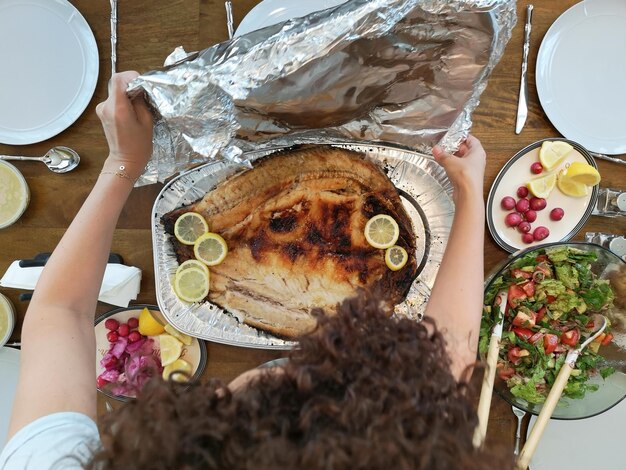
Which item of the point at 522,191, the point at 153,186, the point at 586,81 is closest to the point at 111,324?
the point at 153,186

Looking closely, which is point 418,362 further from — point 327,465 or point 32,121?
point 32,121

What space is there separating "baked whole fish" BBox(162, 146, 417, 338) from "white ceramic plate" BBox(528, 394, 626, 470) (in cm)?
62

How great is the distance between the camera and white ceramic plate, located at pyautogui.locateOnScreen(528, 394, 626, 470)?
1.23 meters

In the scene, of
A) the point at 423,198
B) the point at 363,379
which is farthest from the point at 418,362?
the point at 423,198

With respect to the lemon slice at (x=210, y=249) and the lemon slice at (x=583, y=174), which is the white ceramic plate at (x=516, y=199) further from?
the lemon slice at (x=210, y=249)

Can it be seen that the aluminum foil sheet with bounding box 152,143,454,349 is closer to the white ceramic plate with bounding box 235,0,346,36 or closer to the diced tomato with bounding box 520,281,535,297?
the diced tomato with bounding box 520,281,535,297

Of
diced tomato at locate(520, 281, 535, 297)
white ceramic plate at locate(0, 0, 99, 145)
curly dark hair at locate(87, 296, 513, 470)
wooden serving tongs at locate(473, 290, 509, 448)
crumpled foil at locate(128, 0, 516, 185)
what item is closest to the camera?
curly dark hair at locate(87, 296, 513, 470)

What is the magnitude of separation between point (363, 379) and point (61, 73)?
3.96 ft

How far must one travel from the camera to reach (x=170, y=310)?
1169 millimetres

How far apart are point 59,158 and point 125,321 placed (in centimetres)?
51

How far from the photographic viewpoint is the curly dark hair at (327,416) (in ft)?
1.69

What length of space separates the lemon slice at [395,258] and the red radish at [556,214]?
0.43 metres

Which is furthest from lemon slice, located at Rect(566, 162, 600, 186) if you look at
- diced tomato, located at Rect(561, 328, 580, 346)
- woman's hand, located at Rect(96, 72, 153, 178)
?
woman's hand, located at Rect(96, 72, 153, 178)

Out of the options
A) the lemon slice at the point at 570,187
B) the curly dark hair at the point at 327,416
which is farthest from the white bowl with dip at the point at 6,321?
the lemon slice at the point at 570,187
